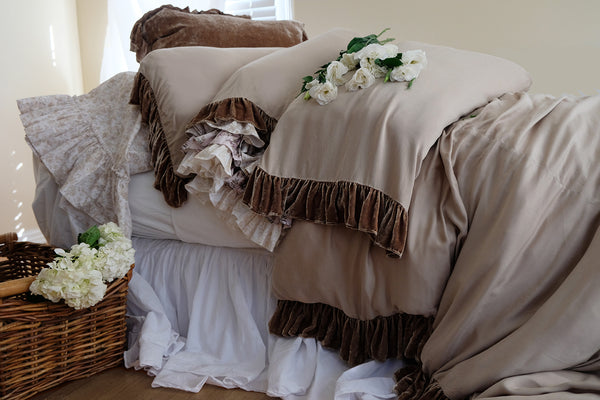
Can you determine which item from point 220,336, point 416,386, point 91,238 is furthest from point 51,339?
point 416,386

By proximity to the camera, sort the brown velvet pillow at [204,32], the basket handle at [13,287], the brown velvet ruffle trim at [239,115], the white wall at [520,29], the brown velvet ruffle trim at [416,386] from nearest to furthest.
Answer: the brown velvet ruffle trim at [416,386]
the basket handle at [13,287]
the brown velvet ruffle trim at [239,115]
the brown velvet pillow at [204,32]
the white wall at [520,29]

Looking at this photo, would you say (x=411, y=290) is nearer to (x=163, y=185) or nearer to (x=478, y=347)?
(x=478, y=347)

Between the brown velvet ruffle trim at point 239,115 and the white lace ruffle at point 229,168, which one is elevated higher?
the brown velvet ruffle trim at point 239,115

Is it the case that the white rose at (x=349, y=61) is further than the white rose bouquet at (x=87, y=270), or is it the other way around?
the white rose at (x=349, y=61)

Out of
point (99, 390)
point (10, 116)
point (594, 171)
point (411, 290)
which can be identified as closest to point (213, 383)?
point (99, 390)

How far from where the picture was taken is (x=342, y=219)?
52.6 inches

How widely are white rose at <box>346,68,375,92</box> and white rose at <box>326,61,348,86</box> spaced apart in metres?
0.05

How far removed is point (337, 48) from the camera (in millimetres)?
1738

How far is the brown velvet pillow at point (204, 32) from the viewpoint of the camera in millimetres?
2203

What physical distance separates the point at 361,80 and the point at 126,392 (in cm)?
102

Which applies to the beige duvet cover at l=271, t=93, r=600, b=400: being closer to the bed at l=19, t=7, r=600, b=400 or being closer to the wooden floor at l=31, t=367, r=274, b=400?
the bed at l=19, t=7, r=600, b=400

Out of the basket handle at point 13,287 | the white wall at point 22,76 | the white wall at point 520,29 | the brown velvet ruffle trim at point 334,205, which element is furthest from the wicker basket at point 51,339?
the white wall at point 520,29

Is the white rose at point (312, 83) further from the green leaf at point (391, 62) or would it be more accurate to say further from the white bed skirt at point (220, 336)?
the white bed skirt at point (220, 336)

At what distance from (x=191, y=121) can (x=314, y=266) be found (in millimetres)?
576
